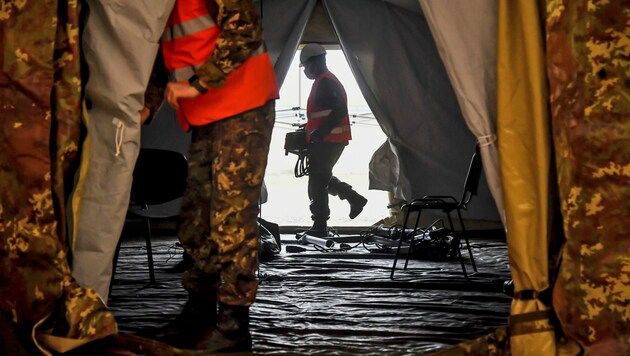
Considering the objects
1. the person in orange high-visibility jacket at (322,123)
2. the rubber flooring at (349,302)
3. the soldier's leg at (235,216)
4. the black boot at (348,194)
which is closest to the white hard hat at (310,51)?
the person in orange high-visibility jacket at (322,123)

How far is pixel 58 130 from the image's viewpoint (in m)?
2.32

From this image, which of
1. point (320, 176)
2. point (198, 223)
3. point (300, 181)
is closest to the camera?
point (198, 223)

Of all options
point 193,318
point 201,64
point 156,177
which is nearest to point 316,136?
point 156,177

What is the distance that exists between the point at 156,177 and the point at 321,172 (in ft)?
8.67

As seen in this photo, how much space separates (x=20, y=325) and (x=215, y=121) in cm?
93

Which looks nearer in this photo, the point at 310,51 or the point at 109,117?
the point at 109,117

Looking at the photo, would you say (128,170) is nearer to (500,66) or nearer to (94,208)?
(94,208)

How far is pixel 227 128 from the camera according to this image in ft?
8.33

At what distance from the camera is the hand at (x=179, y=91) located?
2441 mm

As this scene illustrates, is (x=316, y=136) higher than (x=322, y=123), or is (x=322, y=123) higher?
(x=322, y=123)

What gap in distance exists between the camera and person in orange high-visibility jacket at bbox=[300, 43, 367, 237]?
6.29 metres

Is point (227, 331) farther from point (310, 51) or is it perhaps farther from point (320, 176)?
point (310, 51)

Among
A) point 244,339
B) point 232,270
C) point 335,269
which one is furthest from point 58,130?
point 335,269

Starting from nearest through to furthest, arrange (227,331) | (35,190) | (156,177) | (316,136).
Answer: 1. (35,190)
2. (227,331)
3. (156,177)
4. (316,136)
